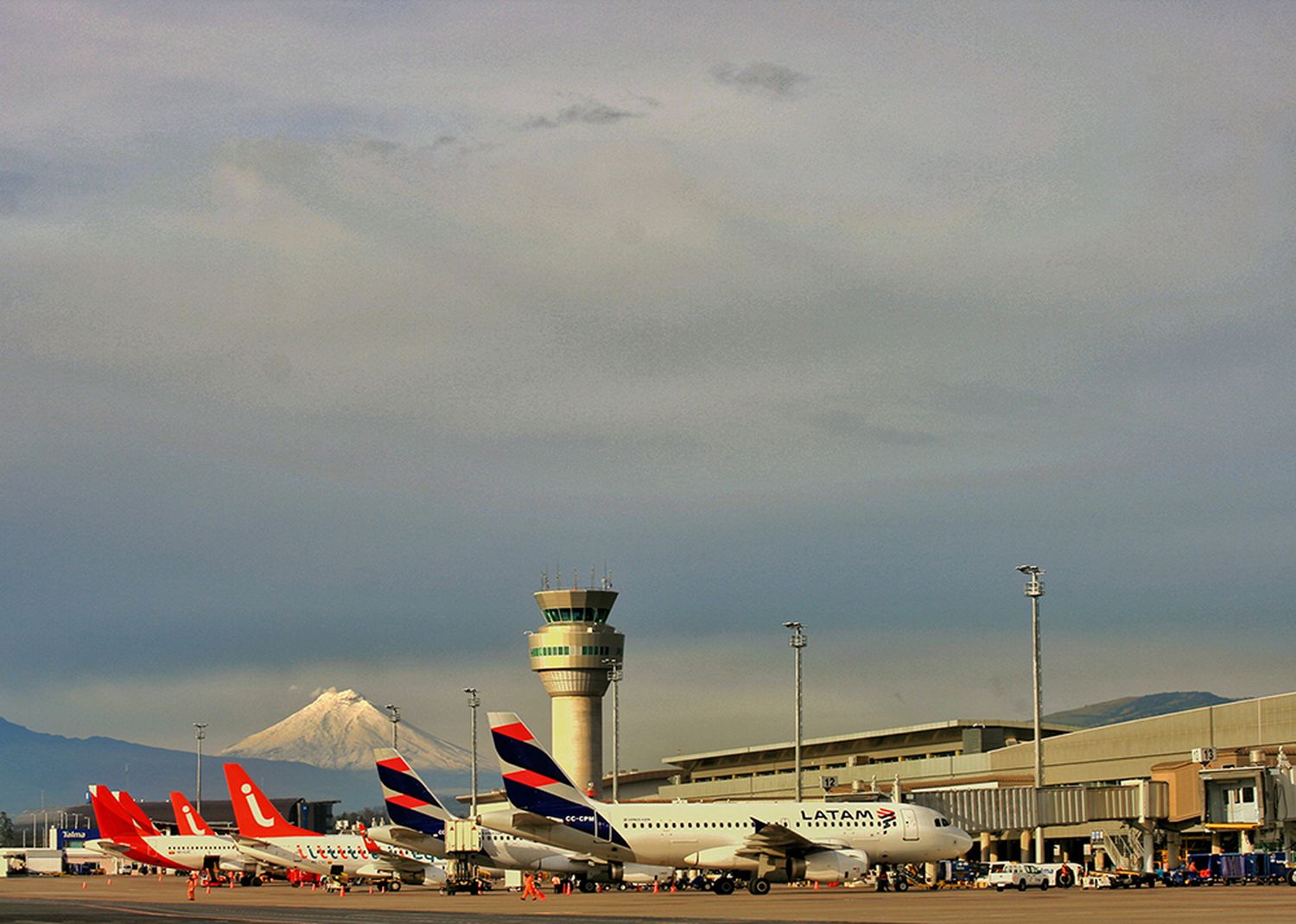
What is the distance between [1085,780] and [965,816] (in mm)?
41664

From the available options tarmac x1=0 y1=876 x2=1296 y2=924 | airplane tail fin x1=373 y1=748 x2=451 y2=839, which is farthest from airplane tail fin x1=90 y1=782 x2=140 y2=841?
tarmac x1=0 y1=876 x2=1296 y2=924

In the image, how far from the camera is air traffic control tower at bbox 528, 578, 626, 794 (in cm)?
19175

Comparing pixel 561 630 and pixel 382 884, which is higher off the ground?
pixel 561 630

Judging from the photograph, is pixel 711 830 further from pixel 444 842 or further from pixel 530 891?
pixel 444 842

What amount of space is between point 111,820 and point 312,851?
25.2 meters

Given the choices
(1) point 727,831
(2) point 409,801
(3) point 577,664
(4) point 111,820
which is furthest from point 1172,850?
(3) point 577,664

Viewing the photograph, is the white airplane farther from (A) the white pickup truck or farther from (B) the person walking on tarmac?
(A) the white pickup truck

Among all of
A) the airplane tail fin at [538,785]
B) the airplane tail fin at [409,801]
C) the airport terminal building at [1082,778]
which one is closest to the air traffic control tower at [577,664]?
the airport terminal building at [1082,778]

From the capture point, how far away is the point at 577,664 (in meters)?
195

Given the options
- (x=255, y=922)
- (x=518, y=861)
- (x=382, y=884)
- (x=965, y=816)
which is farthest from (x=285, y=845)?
(x=255, y=922)

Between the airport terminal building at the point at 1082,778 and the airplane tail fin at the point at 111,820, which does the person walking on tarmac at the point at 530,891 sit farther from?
the airplane tail fin at the point at 111,820

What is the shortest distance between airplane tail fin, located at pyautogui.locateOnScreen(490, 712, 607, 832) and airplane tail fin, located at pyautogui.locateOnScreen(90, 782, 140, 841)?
186ft

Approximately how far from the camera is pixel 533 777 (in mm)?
75750

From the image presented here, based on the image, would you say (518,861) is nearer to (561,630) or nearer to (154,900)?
(154,900)
